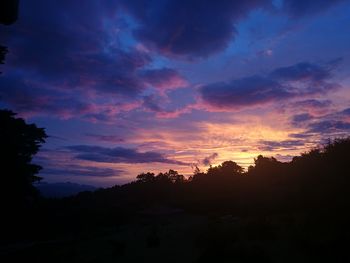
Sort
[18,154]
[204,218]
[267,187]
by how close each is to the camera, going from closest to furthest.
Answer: [204,218], [267,187], [18,154]

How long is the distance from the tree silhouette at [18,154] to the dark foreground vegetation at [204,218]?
0.23 feet

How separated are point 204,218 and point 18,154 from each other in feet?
46.9

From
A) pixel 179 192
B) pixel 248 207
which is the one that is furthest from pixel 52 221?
pixel 248 207

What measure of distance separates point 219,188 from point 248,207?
27.5 ft

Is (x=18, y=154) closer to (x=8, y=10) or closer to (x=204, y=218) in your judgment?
(x=204, y=218)

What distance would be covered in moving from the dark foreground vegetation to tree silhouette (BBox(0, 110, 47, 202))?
70mm

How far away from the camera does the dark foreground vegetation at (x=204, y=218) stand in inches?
435

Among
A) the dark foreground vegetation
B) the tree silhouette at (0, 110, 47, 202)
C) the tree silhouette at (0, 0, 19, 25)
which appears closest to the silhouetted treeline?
the dark foreground vegetation

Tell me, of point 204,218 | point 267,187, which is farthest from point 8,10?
point 267,187

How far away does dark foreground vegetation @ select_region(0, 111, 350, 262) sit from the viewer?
36.2 feet

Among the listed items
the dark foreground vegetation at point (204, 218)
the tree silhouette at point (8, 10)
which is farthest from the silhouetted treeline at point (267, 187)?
the tree silhouette at point (8, 10)

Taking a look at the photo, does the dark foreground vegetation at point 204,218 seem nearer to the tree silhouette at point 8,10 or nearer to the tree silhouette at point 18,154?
the tree silhouette at point 18,154

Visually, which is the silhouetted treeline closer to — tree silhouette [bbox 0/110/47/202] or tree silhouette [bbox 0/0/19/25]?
tree silhouette [bbox 0/110/47/202]

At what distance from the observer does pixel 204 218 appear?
1928 centimetres
